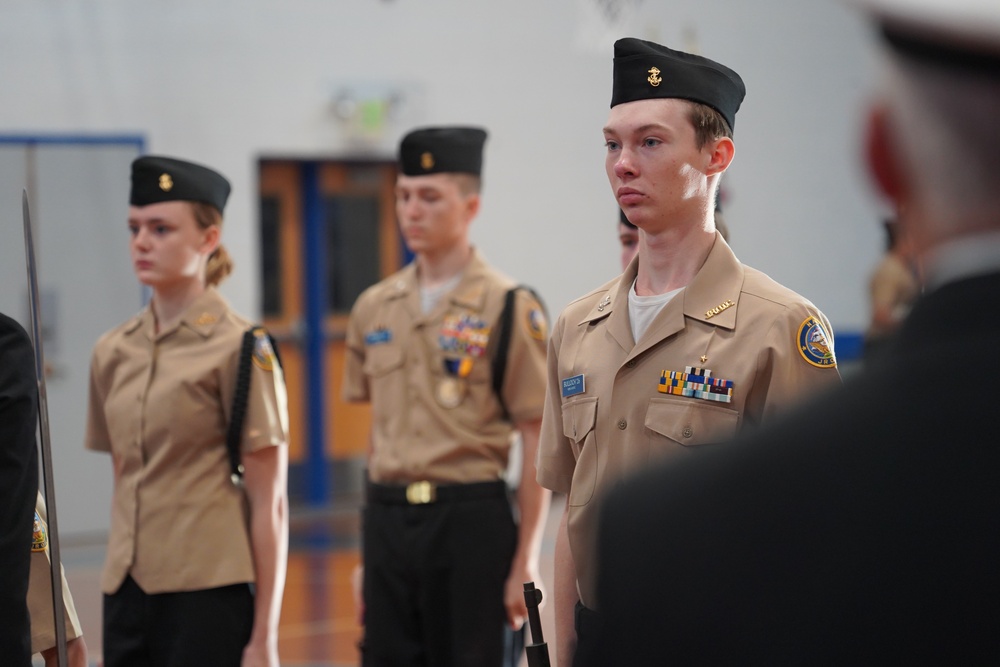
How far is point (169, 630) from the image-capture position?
2574 mm

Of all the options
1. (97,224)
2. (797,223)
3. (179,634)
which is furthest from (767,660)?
(797,223)

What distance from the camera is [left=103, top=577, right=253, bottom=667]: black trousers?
256 centimetres

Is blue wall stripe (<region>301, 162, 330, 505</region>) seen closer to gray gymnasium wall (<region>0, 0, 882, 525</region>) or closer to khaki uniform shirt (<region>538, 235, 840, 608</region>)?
gray gymnasium wall (<region>0, 0, 882, 525</region>)

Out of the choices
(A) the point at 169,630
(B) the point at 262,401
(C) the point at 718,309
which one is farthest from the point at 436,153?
(C) the point at 718,309

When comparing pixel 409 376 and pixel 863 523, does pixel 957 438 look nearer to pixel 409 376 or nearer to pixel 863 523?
pixel 863 523

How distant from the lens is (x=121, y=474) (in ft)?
8.92

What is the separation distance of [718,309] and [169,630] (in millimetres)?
1398

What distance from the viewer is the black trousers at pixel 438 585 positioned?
3213 millimetres

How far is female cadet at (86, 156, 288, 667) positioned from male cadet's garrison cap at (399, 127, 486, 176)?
0.90 meters

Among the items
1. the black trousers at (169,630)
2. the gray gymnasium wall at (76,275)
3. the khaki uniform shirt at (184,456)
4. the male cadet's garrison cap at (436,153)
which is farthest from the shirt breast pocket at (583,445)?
the gray gymnasium wall at (76,275)

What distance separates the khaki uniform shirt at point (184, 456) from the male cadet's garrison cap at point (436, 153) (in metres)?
0.99

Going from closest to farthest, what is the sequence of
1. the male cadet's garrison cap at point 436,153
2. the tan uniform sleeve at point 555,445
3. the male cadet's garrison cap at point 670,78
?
1. the male cadet's garrison cap at point 670,78
2. the tan uniform sleeve at point 555,445
3. the male cadet's garrison cap at point 436,153

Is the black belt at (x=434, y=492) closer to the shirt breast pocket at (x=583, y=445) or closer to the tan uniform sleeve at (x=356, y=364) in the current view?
the tan uniform sleeve at (x=356, y=364)

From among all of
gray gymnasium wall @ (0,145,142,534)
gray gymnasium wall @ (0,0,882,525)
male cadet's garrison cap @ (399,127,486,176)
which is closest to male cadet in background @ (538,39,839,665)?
male cadet's garrison cap @ (399,127,486,176)
